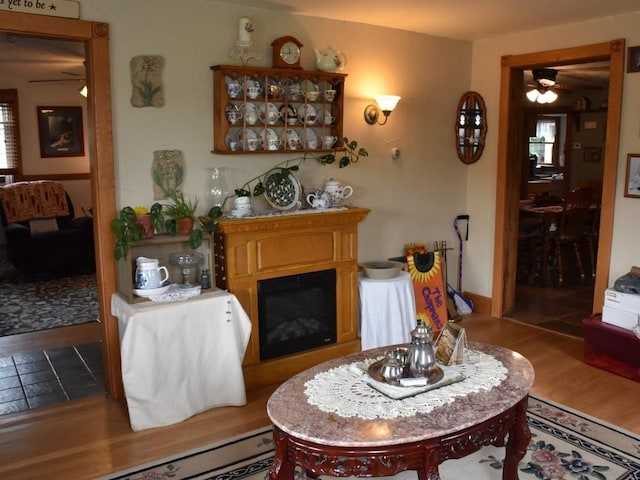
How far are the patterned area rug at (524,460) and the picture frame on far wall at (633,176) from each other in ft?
5.52

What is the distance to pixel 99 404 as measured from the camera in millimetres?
3500

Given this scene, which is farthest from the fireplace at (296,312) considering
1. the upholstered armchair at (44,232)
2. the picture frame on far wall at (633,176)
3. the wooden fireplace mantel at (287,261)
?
the upholstered armchair at (44,232)

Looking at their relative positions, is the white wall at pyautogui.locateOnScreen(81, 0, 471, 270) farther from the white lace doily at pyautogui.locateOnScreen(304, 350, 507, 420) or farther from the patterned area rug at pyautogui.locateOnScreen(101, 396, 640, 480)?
the white lace doily at pyautogui.locateOnScreen(304, 350, 507, 420)

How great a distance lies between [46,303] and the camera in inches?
221

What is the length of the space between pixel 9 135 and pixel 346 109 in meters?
5.39

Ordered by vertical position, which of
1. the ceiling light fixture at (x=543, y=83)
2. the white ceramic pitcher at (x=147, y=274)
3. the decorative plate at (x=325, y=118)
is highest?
the ceiling light fixture at (x=543, y=83)

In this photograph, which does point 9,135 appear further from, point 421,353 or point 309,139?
point 421,353

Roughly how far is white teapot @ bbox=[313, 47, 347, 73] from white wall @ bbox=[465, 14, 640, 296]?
154cm

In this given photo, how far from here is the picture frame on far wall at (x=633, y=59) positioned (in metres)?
4.02

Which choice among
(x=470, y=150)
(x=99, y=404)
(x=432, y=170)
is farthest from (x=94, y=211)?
(x=470, y=150)

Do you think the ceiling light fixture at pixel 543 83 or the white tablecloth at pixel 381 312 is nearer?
the white tablecloth at pixel 381 312

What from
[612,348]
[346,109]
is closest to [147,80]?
[346,109]

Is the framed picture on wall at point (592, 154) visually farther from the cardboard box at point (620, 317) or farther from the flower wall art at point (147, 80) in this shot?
the flower wall art at point (147, 80)

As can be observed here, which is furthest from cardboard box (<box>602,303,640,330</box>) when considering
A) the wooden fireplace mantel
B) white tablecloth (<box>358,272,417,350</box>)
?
the wooden fireplace mantel
